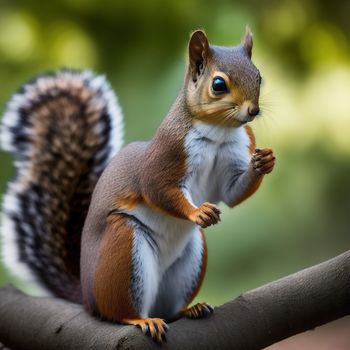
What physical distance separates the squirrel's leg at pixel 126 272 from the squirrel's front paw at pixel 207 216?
0.66ft

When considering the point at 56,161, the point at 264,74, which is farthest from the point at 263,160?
the point at 264,74

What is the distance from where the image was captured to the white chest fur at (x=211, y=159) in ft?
4.55

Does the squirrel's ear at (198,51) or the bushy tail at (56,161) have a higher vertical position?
the squirrel's ear at (198,51)

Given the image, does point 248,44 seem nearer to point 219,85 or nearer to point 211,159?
point 219,85

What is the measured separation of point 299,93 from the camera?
124 inches

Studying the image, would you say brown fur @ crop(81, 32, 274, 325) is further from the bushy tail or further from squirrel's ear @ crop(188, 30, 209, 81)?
the bushy tail

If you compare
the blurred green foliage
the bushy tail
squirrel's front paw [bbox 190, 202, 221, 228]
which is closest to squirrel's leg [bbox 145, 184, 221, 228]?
squirrel's front paw [bbox 190, 202, 221, 228]

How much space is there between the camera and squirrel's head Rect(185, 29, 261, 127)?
4.01ft

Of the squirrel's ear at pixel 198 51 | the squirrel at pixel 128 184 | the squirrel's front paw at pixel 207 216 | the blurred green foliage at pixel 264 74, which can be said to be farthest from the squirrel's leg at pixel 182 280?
the blurred green foliage at pixel 264 74

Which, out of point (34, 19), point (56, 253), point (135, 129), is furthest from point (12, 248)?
point (34, 19)

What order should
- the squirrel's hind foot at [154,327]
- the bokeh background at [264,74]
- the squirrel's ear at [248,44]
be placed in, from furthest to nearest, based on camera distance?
the bokeh background at [264,74], the squirrel's hind foot at [154,327], the squirrel's ear at [248,44]

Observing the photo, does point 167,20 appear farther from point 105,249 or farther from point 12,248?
point 105,249

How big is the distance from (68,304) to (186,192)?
0.53 metres

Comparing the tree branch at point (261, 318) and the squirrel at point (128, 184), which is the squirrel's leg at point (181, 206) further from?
the tree branch at point (261, 318)
